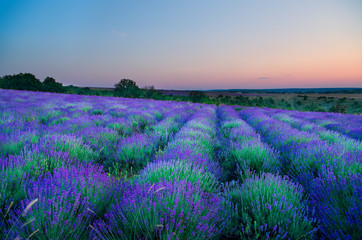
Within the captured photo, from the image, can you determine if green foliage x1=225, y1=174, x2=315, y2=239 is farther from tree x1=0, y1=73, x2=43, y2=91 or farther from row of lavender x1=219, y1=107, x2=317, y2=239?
tree x1=0, y1=73, x2=43, y2=91

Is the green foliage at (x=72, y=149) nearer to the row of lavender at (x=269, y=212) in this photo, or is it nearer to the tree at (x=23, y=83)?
the row of lavender at (x=269, y=212)

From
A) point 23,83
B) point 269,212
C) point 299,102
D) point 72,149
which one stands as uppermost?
point 23,83

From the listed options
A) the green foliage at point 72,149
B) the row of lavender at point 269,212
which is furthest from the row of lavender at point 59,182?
the row of lavender at point 269,212

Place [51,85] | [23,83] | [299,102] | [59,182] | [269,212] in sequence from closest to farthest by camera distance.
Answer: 1. [59,182]
2. [269,212]
3. [299,102]
4. [23,83]
5. [51,85]

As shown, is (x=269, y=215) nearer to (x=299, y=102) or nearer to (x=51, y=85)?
(x=299, y=102)

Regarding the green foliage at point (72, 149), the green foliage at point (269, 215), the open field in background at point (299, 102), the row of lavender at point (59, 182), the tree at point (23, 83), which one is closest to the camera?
the row of lavender at point (59, 182)

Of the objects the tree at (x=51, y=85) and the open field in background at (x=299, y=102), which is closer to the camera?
the open field in background at (x=299, y=102)

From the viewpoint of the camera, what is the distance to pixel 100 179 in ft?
5.20

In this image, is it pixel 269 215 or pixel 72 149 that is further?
pixel 72 149

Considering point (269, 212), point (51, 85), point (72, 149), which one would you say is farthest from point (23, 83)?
point (269, 212)

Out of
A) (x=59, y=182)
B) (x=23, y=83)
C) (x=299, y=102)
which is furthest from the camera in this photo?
(x=23, y=83)

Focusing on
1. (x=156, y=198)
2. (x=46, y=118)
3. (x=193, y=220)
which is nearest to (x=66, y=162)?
(x=156, y=198)

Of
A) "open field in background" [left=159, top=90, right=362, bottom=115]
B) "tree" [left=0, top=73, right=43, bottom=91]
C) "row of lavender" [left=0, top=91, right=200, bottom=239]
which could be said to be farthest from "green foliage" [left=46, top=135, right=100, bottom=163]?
"tree" [left=0, top=73, right=43, bottom=91]

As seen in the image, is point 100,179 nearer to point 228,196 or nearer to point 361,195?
point 228,196
